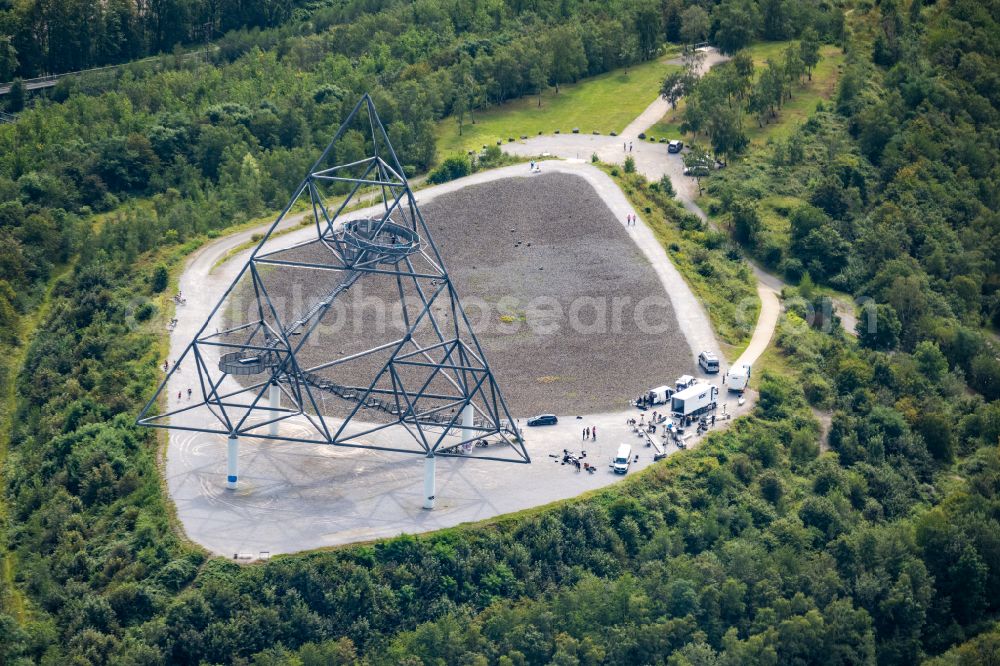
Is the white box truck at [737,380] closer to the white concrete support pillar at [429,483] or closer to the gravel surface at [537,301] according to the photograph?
the gravel surface at [537,301]

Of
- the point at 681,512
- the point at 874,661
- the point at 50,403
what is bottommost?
the point at 874,661

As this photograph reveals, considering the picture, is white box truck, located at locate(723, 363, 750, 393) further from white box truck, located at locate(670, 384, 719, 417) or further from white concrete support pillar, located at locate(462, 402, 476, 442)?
white concrete support pillar, located at locate(462, 402, 476, 442)

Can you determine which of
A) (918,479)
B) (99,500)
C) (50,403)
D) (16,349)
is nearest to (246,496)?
(99,500)

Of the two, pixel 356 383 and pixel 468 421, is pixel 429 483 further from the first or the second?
pixel 356 383

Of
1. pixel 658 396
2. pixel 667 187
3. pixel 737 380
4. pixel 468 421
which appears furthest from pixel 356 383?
pixel 667 187

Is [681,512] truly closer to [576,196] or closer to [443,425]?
[443,425]

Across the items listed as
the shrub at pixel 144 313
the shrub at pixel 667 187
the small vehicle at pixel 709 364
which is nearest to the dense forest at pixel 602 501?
the shrub at pixel 144 313

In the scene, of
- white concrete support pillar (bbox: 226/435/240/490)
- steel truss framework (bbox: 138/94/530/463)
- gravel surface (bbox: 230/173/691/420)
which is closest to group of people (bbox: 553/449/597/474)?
steel truss framework (bbox: 138/94/530/463)
